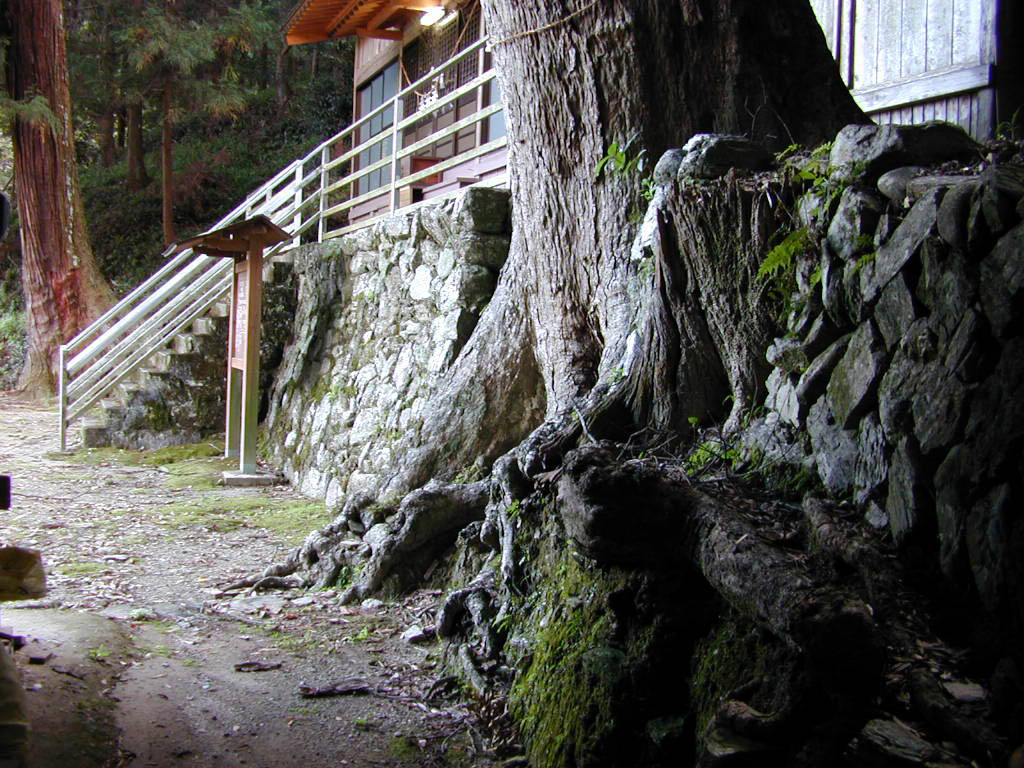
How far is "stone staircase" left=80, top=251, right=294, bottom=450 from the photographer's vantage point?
1112 cm

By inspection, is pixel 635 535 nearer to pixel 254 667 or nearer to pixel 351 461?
pixel 254 667

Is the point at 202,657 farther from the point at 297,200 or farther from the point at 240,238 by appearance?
the point at 297,200

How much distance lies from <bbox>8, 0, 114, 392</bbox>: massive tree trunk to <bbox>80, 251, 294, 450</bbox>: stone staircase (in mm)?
4051

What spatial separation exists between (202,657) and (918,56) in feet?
19.4

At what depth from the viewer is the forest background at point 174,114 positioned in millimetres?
17953

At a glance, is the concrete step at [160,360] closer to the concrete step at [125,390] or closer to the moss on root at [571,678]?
the concrete step at [125,390]

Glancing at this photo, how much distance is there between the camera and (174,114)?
18.3 m

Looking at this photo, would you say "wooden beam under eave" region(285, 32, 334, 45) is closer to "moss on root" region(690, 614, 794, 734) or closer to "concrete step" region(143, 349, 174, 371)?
"concrete step" region(143, 349, 174, 371)

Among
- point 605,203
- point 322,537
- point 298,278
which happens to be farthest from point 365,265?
point 605,203

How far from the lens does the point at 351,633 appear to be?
491 centimetres

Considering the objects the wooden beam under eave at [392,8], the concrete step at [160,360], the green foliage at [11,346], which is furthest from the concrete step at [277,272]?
the green foliage at [11,346]

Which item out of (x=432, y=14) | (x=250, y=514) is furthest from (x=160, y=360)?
(x=432, y=14)

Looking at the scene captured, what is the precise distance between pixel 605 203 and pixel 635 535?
2.51 m

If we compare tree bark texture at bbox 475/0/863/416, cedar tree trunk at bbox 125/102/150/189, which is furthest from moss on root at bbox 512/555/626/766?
cedar tree trunk at bbox 125/102/150/189
